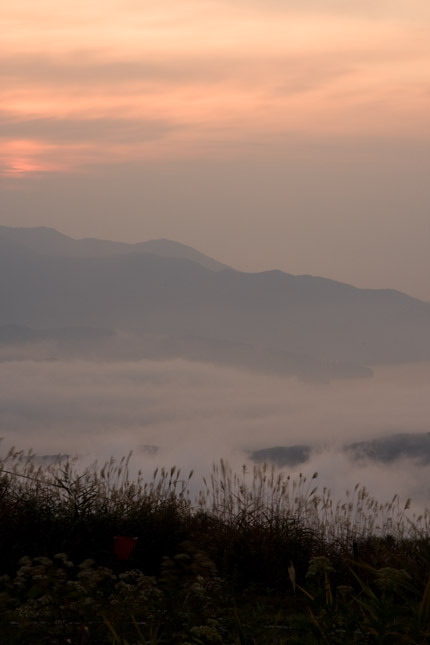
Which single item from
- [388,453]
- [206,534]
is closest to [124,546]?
[206,534]

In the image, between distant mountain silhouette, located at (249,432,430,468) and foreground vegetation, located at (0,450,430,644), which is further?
distant mountain silhouette, located at (249,432,430,468)

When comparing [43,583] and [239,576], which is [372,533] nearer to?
[239,576]

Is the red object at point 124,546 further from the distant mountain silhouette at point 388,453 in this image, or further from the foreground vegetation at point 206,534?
the distant mountain silhouette at point 388,453

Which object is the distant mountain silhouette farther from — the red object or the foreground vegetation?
the red object

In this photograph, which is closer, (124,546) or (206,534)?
(124,546)

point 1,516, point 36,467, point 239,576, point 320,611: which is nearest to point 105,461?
point 36,467

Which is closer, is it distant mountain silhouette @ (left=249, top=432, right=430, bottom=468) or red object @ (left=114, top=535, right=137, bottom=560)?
red object @ (left=114, top=535, right=137, bottom=560)

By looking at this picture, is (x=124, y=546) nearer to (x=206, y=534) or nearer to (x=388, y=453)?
(x=206, y=534)

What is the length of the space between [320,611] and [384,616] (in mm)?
589

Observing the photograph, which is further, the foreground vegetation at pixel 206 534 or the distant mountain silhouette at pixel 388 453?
the distant mountain silhouette at pixel 388 453

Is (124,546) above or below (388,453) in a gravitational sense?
above

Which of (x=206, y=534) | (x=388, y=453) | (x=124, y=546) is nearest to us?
(x=124, y=546)

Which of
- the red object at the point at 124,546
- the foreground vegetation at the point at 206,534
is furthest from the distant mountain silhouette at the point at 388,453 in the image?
the red object at the point at 124,546

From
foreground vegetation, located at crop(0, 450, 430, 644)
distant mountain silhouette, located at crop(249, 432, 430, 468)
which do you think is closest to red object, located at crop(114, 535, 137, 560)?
foreground vegetation, located at crop(0, 450, 430, 644)
